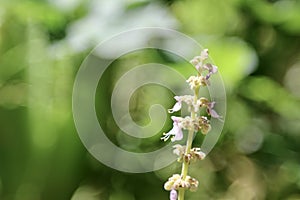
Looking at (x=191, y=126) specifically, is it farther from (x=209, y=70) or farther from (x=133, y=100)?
(x=133, y=100)

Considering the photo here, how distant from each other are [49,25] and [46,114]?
0.12 metres

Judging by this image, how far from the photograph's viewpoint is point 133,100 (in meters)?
0.91

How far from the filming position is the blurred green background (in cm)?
83

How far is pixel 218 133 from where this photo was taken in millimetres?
854

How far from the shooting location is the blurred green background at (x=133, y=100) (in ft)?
2.73

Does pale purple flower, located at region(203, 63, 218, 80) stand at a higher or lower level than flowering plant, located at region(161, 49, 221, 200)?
higher

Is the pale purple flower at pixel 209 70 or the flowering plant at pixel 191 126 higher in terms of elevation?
the pale purple flower at pixel 209 70

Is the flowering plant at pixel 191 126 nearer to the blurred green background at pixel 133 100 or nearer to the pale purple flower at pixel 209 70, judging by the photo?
the pale purple flower at pixel 209 70

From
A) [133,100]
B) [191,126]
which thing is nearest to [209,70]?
[191,126]

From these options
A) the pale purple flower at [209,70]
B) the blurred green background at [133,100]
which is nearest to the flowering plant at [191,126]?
the pale purple flower at [209,70]

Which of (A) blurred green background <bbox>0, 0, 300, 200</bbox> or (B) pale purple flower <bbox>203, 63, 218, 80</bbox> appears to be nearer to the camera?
(B) pale purple flower <bbox>203, 63, 218, 80</bbox>

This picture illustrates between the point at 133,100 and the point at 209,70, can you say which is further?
the point at 133,100

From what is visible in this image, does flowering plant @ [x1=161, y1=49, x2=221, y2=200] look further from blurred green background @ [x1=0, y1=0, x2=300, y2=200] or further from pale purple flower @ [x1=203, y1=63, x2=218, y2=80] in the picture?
blurred green background @ [x1=0, y1=0, x2=300, y2=200]

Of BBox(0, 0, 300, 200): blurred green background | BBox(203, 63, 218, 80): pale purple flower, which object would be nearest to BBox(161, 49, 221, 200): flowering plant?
BBox(203, 63, 218, 80): pale purple flower
